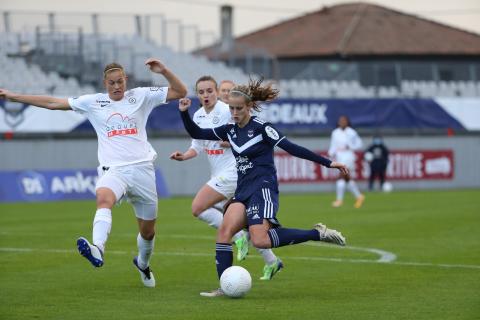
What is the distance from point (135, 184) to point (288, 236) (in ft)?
5.61

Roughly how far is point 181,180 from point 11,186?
6.01 m

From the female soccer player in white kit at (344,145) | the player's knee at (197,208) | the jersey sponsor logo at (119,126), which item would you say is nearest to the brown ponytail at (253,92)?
the jersey sponsor logo at (119,126)

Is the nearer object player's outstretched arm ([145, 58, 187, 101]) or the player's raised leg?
the player's raised leg

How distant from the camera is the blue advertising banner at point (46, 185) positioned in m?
28.5

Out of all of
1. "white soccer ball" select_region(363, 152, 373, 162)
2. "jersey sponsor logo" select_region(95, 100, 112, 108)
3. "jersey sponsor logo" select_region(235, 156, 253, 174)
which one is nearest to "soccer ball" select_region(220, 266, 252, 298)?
"jersey sponsor logo" select_region(235, 156, 253, 174)

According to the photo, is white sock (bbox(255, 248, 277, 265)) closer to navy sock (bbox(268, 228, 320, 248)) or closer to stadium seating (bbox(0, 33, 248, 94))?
navy sock (bbox(268, 228, 320, 248))

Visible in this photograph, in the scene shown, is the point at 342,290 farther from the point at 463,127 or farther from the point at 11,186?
the point at 463,127

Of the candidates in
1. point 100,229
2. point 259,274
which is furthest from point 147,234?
point 259,274

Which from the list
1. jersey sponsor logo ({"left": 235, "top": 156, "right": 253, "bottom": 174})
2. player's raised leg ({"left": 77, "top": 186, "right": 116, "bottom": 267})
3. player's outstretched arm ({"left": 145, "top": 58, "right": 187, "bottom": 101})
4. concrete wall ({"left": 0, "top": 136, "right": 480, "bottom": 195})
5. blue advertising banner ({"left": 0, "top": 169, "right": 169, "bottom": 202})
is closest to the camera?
player's raised leg ({"left": 77, "top": 186, "right": 116, "bottom": 267})

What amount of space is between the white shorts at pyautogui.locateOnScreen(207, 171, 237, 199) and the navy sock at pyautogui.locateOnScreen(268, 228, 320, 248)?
231 centimetres

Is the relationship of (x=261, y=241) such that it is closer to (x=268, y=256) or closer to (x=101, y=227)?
(x=268, y=256)

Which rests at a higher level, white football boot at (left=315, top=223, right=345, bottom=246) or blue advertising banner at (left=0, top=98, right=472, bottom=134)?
white football boot at (left=315, top=223, right=345, bottom=246)

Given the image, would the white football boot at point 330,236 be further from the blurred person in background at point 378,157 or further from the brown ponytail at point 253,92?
the blurred person in background at point 378,157

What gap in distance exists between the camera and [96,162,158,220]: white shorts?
10.6m
